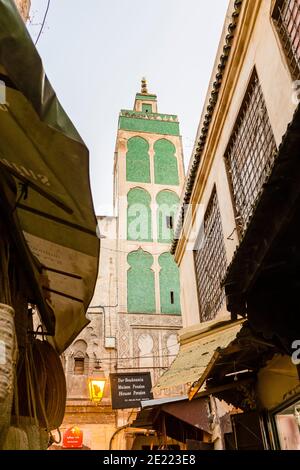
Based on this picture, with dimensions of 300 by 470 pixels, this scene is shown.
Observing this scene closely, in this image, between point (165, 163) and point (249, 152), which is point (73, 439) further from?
point (165, 163)

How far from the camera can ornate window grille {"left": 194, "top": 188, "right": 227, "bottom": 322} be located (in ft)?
32.5

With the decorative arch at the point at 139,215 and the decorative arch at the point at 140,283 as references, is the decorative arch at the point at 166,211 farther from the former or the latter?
the decorative arch at the point at 140,283

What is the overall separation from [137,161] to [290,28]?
18.0m

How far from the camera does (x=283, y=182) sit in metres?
3.03

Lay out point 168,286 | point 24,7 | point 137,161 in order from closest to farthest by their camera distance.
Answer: point 24,7, point 168,286, point 137,161

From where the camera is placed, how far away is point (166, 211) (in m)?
23.4

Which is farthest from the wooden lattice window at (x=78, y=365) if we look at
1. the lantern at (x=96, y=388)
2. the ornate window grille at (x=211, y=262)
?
the ornate window grille at (x=211, y=262)

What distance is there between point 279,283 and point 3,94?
10.7 feet

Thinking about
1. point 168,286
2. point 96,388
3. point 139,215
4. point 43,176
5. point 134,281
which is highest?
point 139,215

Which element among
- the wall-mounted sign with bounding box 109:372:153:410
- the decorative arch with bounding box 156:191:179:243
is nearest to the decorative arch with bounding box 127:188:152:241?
the decorative arch with bounding box 156:191:179:243

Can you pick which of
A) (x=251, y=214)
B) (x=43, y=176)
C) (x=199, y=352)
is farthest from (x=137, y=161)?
(x=43, y=176)

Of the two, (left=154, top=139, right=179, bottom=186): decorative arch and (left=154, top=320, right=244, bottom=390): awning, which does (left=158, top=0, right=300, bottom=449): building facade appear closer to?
(left=154, top=320, right=244, bottom=390): awning

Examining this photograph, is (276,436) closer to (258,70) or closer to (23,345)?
(23,345)
